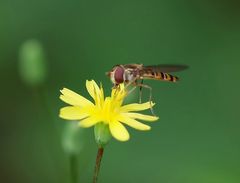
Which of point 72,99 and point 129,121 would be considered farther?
point 72,99

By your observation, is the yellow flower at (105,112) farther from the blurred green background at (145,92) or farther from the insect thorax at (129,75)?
the blurred green background at (145,92)

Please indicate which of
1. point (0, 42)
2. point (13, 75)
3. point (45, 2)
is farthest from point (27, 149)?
point (45, 2)

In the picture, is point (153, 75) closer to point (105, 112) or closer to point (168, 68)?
point (168, 68)

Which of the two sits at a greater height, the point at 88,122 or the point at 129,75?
the point at 129,75

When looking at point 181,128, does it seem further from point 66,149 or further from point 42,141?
point 66,149

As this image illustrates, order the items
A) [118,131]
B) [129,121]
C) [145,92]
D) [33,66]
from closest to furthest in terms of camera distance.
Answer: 1. [118,131]
2. [129,121]
3. [33,66]
4. [145,92]

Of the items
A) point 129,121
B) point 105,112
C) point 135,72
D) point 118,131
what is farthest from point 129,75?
point 118,131

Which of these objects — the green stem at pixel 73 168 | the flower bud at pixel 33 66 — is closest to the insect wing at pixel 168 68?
the green stem at pixel 73 168
